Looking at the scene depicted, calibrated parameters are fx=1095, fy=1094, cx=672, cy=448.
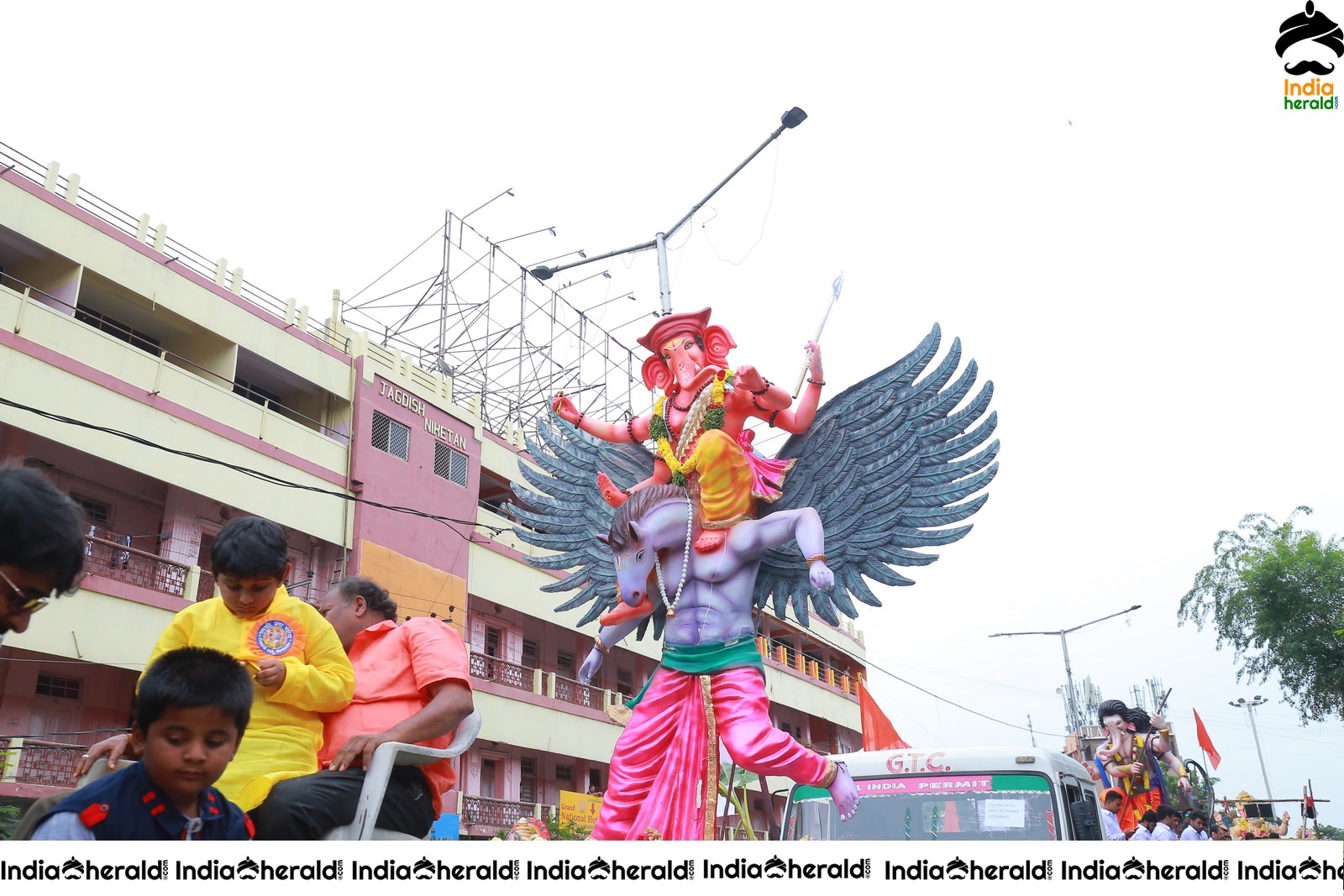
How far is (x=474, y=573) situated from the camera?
19.8m

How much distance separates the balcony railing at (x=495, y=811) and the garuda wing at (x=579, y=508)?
443 inches

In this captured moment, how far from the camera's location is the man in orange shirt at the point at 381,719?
9.88 feet

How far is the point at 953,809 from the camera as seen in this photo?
593cm

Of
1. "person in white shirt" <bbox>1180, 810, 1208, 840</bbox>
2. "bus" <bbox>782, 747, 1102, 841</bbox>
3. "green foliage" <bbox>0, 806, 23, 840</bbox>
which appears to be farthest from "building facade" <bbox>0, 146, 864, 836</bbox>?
"person in white shirt" <bbox>1180, 810, 1208, 840</bbox>

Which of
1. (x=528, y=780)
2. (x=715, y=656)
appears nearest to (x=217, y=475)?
(x=528, y=780)

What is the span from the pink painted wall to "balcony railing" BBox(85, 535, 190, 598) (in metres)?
3.02

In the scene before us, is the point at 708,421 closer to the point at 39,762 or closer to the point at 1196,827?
the point at 1196,827

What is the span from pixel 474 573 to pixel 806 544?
14.5 meters

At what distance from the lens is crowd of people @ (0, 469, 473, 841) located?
2.33 metres

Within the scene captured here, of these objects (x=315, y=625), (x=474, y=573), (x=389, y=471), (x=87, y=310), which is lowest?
(x=315, y=625)

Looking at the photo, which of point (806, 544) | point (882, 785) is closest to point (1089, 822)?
point (882, 785)

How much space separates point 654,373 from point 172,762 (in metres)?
5.01

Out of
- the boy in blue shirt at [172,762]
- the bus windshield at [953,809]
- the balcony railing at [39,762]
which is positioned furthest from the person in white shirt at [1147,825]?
the balcony railing at [39,762]
